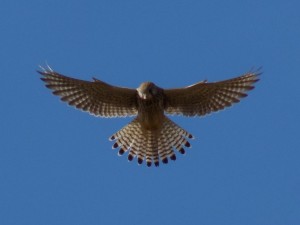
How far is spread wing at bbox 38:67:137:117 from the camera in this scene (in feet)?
77.5

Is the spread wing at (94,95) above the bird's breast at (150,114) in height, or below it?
above

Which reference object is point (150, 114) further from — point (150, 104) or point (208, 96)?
point (208, 96)

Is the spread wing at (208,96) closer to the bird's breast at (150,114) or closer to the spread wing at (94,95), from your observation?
the bird's breast at (150,114)

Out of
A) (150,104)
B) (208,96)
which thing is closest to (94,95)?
(150,104)

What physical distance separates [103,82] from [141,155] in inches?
67.3

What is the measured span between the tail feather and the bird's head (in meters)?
0.88

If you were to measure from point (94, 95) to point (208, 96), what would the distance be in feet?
7.20

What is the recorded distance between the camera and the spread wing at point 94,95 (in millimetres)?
23628

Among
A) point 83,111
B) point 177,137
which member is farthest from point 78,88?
point 177,137

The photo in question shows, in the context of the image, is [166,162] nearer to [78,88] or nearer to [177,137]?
[177,137]

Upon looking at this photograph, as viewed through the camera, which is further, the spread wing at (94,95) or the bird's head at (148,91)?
the spread wing at (94,95)

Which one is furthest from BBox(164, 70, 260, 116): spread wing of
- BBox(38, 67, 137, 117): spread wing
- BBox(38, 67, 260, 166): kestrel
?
BBox(38, 67, 137, 117): spread wing

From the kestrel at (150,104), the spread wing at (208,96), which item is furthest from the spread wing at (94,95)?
the spread wing at (208,96)

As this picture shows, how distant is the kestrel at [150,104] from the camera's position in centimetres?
2361
